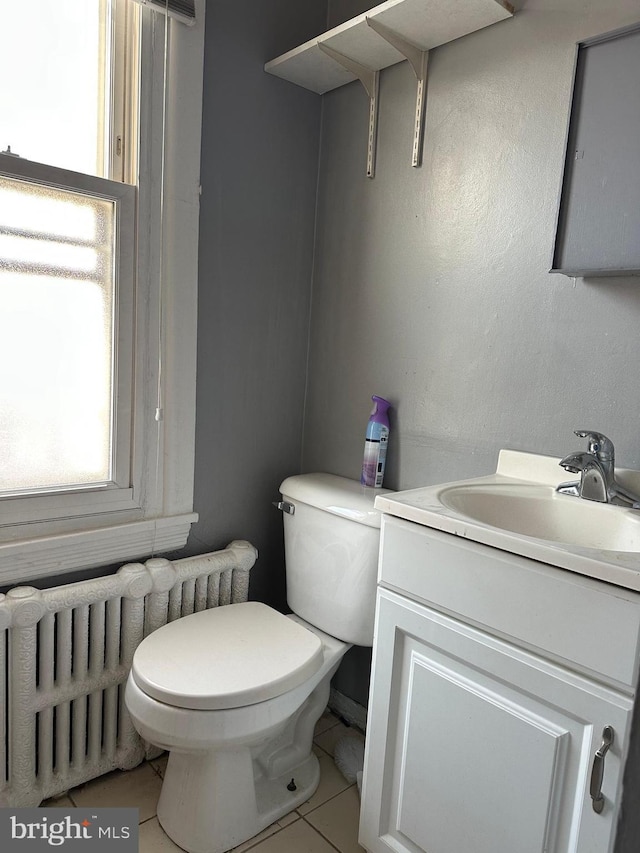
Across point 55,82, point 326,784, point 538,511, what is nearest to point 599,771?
point 538,511

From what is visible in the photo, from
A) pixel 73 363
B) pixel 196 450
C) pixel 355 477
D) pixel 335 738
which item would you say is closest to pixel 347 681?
pixel 335 738

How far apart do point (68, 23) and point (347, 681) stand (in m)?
1.81

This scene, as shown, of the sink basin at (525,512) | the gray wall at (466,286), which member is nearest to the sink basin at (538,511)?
the sink basin at (525,512)

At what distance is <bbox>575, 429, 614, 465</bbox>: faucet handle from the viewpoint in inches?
44.6

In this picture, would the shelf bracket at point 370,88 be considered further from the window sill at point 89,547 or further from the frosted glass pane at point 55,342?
the window sill at point 89,547

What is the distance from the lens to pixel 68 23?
1309 mm

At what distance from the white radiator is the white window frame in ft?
0.26

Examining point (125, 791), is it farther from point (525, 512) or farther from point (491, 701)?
point (525, 512)

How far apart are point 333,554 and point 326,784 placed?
Answer: 1.93 ft

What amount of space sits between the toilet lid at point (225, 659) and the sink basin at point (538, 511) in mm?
470

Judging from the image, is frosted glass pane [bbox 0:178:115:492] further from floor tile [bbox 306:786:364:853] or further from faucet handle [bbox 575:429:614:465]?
faucet handle [bbox 575:429:614:465]

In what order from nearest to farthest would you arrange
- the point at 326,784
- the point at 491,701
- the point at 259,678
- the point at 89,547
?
the point at 491,701, the point at 259,678, the point at 89,547, the point at 326,784

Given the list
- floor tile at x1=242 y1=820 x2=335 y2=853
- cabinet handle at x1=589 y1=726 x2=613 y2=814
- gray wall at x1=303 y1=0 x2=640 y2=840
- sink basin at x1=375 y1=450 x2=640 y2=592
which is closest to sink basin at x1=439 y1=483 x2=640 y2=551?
sink basin at x1=375 y1=450 x2=640 y2=592

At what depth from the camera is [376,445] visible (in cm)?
159
